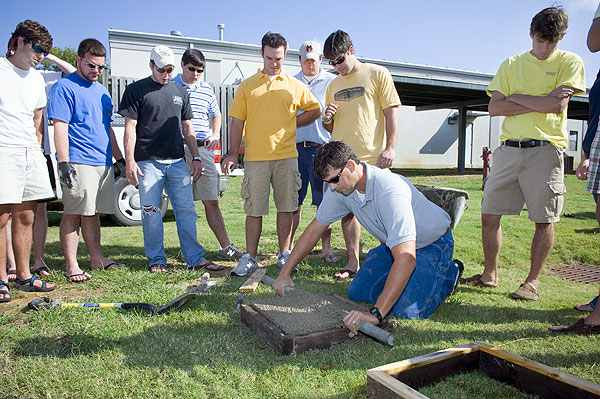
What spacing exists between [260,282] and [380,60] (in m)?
22.6

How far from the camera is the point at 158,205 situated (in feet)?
14.1

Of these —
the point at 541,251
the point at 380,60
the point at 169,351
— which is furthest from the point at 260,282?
the point at 380,60

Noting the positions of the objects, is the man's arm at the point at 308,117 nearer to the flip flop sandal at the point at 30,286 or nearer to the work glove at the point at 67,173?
the work glove at the point at 67,173

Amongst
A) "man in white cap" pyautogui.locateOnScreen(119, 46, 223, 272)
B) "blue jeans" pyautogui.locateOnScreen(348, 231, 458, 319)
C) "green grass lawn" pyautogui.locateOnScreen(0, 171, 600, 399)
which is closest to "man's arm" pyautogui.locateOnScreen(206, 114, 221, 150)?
"man in white cap" pyautogui.locateOnScreen(119, 46, 223, 272)

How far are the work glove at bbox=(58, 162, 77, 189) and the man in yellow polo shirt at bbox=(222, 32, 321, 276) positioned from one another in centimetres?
133

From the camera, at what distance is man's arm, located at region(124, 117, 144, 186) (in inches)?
162

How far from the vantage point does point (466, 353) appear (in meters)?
2.39

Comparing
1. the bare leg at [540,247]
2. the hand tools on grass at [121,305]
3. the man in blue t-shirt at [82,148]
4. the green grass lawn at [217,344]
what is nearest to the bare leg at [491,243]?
the green grass lawn at [217,344]

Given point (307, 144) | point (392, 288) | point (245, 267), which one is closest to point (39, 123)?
point (245, 267)

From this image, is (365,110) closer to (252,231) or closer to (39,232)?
(252,231)

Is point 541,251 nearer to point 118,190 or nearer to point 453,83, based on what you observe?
point 118,190

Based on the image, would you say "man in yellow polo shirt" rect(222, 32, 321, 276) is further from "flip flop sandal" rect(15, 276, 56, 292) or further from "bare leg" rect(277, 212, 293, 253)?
"flip flop sandal" rect(15, 276, 56, 292)

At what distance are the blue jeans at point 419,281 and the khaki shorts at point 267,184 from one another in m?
1.08

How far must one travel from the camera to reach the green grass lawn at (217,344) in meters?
2.21
